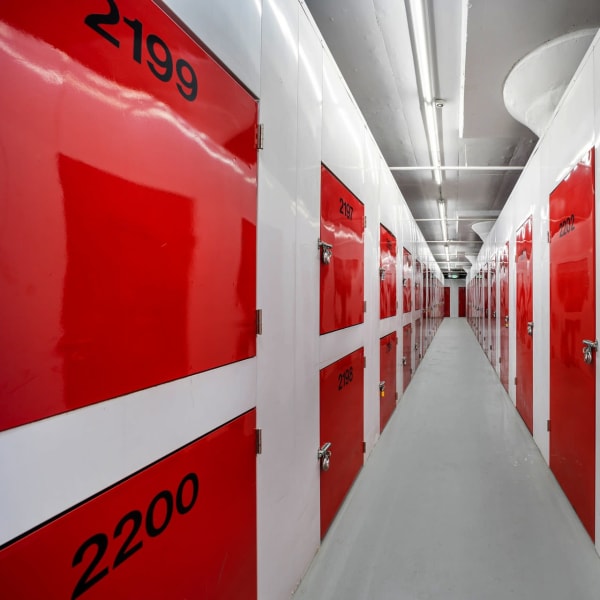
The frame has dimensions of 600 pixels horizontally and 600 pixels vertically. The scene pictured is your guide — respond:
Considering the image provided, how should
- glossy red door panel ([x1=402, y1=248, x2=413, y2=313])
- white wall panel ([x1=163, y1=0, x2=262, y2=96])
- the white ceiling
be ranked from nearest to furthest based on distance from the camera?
white wall panel ([x1=163, y1=0, x2=262, y2=96]), the white ceiling, glossy red door panel ([x1=402, y1=248, x2=413, y2=313])

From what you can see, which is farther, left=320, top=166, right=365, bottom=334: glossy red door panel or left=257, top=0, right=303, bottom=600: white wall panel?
left=320, top=166, right=365, bottom=334: glossy red door panel

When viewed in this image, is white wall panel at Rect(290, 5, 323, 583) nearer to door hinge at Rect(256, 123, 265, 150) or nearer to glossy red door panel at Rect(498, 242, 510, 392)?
door hinge at Rect(256, 123, 265, 150)

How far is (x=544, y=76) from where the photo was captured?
8.91 ft

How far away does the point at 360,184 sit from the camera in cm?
271

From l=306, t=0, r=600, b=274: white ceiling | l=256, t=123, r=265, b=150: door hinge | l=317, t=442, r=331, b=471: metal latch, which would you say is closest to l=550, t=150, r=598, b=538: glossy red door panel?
l=306, t=0, r=600, b=274: white ceiling

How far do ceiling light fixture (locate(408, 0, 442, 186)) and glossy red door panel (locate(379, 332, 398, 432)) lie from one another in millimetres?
2200

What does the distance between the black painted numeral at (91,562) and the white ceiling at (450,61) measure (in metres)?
3.13

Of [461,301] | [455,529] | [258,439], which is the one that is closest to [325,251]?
[258,439]

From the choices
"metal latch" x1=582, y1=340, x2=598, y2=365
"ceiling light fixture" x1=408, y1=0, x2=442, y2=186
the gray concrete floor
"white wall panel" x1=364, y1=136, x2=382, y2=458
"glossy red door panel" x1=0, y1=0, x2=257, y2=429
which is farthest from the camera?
"white wall panel" x1=364, y1=136, x2=382, y2=458

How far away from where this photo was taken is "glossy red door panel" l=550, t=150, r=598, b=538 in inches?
76.7

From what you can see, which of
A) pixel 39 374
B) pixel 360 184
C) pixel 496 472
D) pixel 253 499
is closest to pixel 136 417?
pixel 39 374

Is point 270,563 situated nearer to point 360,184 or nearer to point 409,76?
point 360,184

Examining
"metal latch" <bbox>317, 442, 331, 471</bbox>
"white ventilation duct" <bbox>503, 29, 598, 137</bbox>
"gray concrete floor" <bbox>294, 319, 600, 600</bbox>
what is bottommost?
"gray concrete floor" <bbox>294, 319, 600, 600</bbox>

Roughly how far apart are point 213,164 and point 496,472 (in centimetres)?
286
